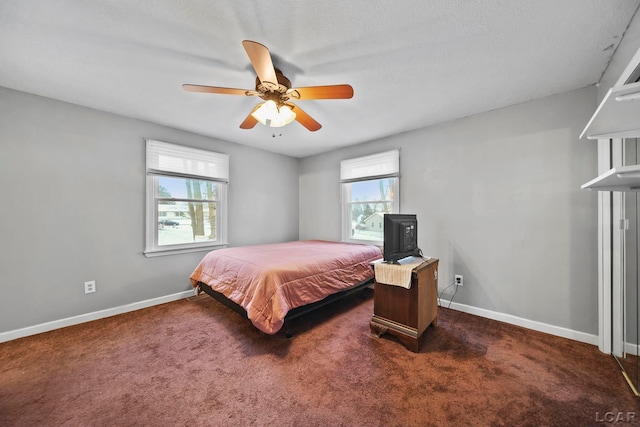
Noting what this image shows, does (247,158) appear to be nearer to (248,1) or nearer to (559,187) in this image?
(248,1)

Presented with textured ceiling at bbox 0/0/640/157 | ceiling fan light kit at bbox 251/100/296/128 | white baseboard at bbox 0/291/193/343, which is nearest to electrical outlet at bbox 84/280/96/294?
white baseboard at bbox 0/291/193/343

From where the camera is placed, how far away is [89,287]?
2.55 metres

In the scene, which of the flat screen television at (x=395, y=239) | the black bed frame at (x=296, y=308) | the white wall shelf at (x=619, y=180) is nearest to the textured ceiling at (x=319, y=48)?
the white wall shelf at (x=619, y=180)

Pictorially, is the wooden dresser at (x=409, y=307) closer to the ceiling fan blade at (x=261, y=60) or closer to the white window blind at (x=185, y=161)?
the ceiling fan blade at (x=261, y=60)

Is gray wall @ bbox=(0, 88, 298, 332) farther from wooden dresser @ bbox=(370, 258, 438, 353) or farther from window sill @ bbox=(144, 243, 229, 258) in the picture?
wooden dresser @ bbox=(370, 258, 438, 353)

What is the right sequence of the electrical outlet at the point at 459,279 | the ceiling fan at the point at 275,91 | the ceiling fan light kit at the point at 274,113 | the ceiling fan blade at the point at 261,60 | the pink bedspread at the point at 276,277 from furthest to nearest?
the electrical outlet at the point at 459,279 < the pink bedspread at the point at 276,277 < the ceiling fan light kit at the point at 274,113 < the ceiling fan at the point at 275,91 < the ceiling fan blade at the point at 261,60

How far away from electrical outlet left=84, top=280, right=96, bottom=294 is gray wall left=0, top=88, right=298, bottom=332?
4 cm

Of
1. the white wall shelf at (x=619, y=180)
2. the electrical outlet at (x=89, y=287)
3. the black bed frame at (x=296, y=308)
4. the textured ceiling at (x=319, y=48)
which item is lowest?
the black bed frame at (x=296, y=308)

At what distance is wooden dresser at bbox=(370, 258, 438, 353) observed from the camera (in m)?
1.95

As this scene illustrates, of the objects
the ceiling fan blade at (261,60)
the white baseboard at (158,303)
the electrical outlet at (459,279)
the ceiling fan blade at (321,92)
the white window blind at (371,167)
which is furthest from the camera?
the white window blind at (371,167)

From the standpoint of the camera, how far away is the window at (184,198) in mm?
2975

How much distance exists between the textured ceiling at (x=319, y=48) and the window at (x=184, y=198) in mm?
716

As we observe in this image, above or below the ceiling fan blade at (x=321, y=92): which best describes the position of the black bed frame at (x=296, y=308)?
below

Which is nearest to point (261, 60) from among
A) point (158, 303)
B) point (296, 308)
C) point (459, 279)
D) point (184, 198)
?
point (296, 308)
